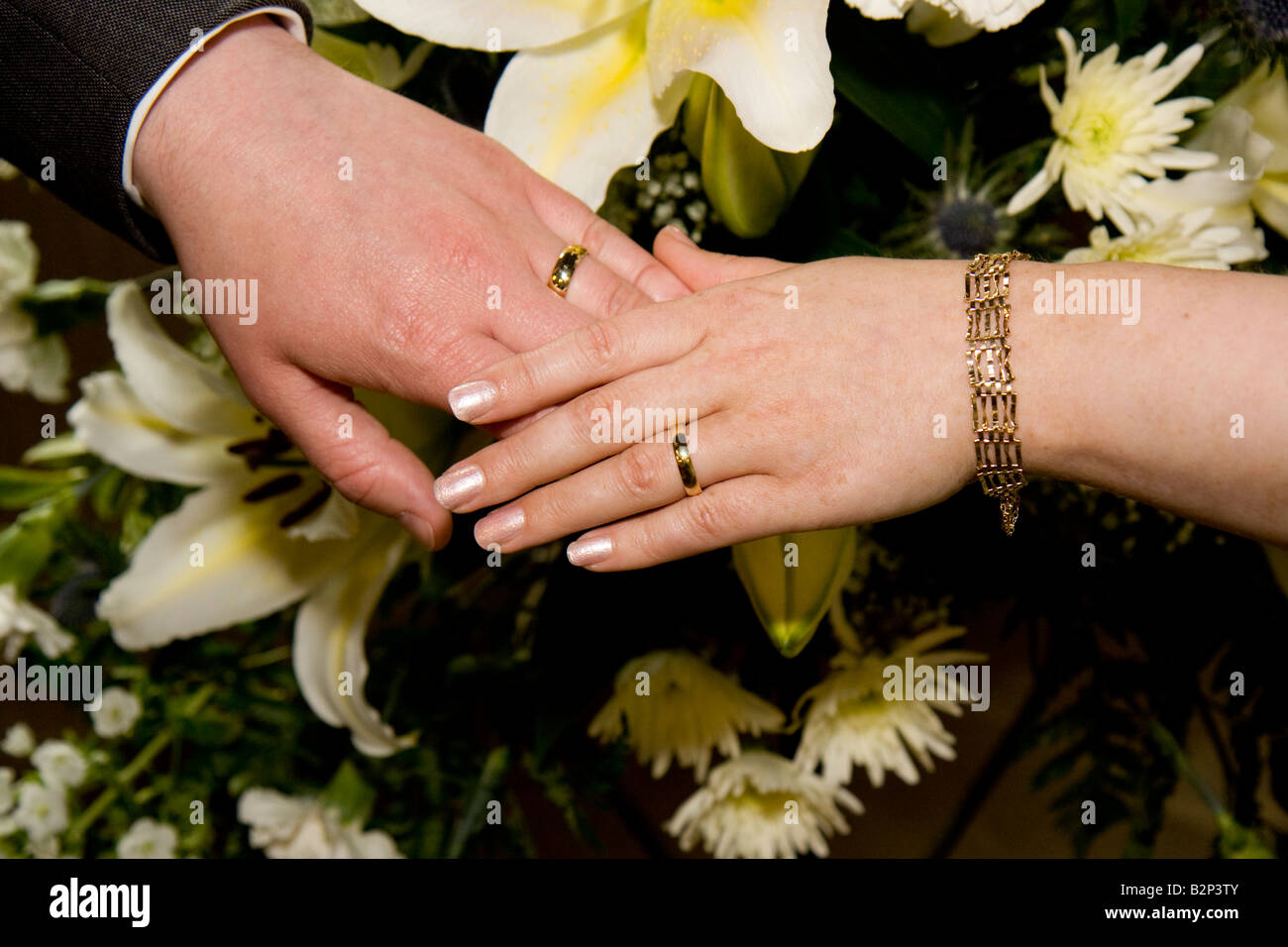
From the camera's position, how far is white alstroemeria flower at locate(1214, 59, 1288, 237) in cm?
48

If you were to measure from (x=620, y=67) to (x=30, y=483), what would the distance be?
508 mm

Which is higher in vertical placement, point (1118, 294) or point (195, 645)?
point (1118, 294)

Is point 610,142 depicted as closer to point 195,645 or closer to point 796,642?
point 796,642

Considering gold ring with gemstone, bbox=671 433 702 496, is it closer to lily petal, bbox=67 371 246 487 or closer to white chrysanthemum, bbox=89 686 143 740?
lily petal, bbox=67 371 246 487

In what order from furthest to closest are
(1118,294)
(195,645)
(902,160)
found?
(195,645)
(902,160)
(1118,294)

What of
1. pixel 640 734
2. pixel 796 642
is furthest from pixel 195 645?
pixel 796 642

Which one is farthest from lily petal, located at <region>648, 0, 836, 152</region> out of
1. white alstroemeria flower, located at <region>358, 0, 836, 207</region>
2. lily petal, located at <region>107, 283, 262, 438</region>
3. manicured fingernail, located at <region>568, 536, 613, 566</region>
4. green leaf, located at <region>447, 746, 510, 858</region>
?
green leaf, located at <region>447, 746, 510, 858</region>

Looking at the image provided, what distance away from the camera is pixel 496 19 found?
46 centimetres

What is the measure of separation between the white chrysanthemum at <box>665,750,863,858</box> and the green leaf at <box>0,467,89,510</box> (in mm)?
491

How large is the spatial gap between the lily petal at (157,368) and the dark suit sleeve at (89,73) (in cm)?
5

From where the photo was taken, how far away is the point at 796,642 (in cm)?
49

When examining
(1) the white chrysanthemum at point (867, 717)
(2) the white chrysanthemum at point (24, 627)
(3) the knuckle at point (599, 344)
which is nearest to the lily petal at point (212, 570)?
(2) the white chrysanthemum at point (24, 627)

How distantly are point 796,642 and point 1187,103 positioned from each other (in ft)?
1.09
